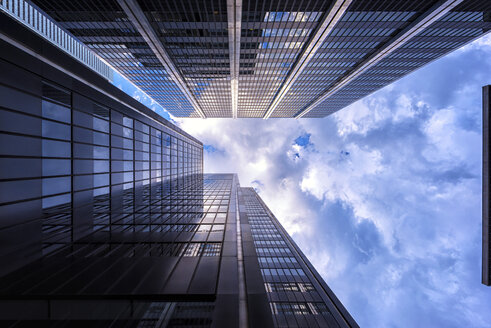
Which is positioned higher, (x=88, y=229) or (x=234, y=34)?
(x=234, y=34)

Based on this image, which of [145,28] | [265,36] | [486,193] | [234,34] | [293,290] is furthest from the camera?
[265,36]

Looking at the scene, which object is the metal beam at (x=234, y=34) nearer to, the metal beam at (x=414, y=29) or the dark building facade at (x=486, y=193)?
the metal beam at (x=414, y=29)

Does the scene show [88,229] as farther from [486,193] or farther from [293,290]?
[486,193]

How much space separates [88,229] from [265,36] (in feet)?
146

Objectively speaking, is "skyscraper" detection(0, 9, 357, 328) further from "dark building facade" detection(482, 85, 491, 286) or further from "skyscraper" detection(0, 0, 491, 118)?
"dark building facade" detection(482, 85, 491, 286)

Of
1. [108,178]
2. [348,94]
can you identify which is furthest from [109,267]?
[348,94]

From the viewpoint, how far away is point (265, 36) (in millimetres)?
38031

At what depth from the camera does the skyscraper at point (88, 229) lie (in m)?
7.51

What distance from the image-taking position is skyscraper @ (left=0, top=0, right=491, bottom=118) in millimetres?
31312

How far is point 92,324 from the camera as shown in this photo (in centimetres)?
704

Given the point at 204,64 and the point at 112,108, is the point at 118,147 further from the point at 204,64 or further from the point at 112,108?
the point at 204,64

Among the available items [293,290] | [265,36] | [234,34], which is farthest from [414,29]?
[293,290]

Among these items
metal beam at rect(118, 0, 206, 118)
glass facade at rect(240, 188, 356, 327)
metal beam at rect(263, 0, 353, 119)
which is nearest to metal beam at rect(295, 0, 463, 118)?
metal beam at rect(263, 0, 353, 119)

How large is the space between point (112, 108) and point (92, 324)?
553 inches
